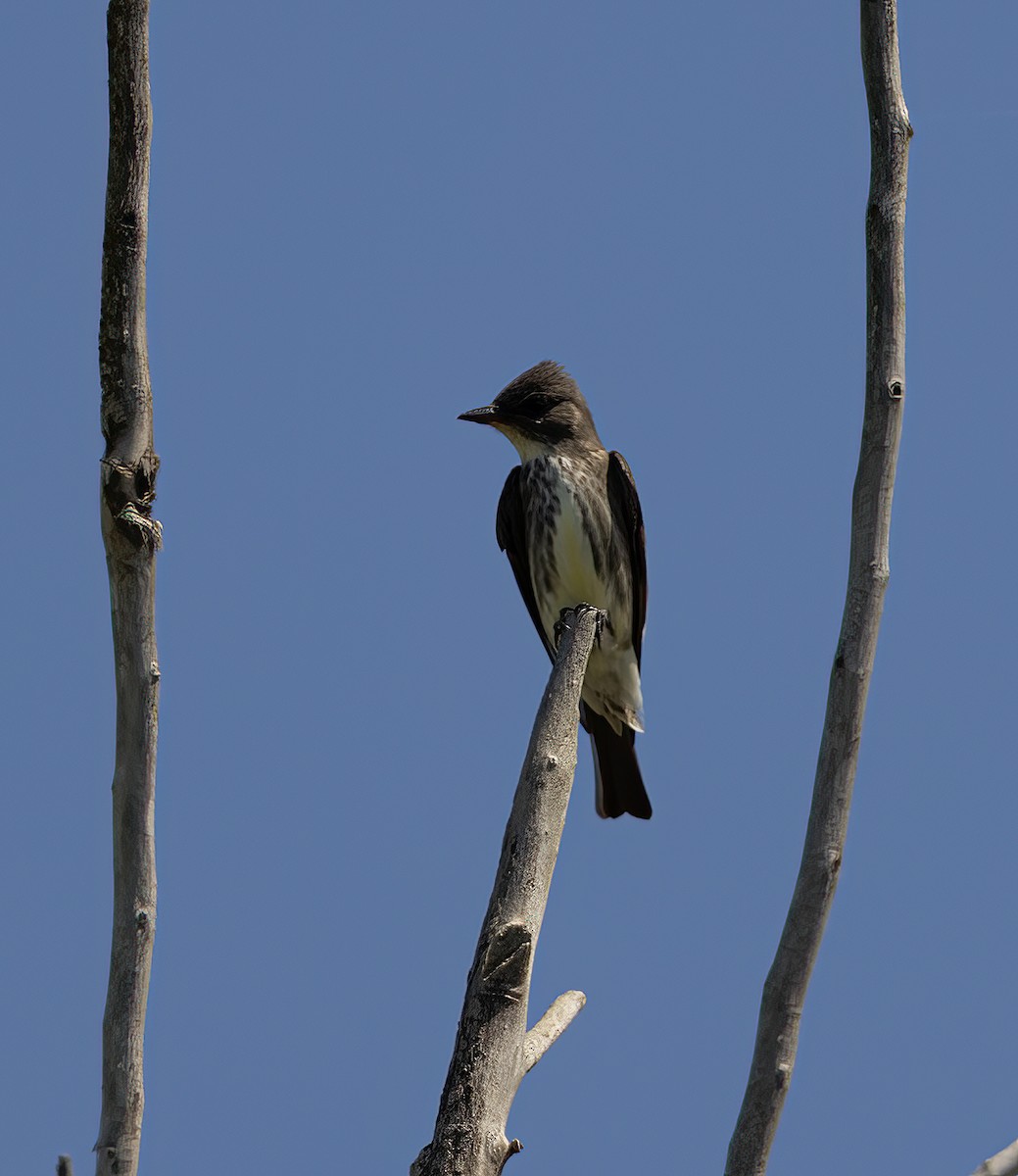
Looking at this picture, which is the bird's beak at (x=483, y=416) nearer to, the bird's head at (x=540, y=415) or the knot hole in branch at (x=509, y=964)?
the bird's head at (x=540, y=415)

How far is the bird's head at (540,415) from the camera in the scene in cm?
753

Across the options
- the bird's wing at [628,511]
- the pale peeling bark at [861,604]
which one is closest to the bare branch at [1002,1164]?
the pale peeling bark at [861,604]

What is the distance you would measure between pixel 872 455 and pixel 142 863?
166 centimetres

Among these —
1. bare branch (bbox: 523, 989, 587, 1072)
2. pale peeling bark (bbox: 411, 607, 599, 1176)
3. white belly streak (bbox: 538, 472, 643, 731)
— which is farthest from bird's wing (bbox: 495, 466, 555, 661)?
pale peeling bark (bbox: 411, 607, 599, 1176)

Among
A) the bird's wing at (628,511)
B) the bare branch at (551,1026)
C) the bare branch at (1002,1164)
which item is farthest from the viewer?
the bird's wing at (628,511)

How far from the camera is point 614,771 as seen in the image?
7.34 metres

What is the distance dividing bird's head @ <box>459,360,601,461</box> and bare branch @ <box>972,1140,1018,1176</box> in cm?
519

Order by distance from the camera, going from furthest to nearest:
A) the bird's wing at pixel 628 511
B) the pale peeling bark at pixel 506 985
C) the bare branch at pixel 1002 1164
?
the bird's wing at pixel 628 511 < the pale peeling bark at pixel 506 985 < the bare branch at pixel 1002 1164

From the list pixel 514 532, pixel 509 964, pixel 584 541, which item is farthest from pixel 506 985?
pixel 514 532

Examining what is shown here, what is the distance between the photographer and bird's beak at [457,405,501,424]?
302 inches

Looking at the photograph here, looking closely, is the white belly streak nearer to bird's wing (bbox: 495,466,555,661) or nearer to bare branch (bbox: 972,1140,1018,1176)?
bird's wing (bbox: 495,466,555,661)

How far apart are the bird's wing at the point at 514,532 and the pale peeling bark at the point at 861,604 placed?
4.52 meters

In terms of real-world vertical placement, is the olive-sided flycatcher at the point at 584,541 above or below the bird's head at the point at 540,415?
below

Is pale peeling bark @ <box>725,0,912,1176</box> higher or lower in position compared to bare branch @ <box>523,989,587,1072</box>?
higher
